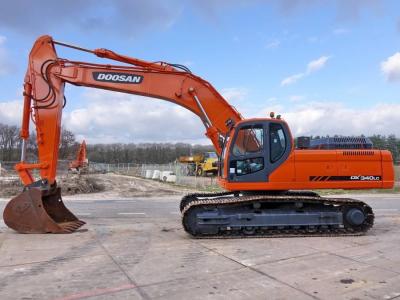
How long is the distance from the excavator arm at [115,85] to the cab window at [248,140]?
709 mm

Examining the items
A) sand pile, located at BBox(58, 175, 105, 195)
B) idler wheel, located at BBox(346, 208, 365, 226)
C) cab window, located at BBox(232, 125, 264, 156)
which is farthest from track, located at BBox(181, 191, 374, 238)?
sand pile, located at BBox(58, 175, 105, 195)

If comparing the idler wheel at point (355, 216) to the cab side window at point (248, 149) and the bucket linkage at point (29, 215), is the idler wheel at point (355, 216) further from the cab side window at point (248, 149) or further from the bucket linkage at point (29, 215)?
the bucket linkage at point (29, 215)

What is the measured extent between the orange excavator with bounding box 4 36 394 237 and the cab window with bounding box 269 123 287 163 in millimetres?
21

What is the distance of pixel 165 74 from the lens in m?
11.1

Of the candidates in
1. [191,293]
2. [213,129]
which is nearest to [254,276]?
[191,293]

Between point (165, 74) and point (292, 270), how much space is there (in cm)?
603

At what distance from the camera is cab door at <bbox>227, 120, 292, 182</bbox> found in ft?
32.3

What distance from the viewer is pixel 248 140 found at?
33.0 ft

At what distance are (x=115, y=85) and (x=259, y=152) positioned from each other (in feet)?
12.4

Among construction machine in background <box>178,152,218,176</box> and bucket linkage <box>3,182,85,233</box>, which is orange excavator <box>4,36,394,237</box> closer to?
bucket linkage <box>3,182,85,233</box>

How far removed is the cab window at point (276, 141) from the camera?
32.4ft

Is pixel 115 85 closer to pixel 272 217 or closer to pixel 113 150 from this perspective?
pixel 272 217

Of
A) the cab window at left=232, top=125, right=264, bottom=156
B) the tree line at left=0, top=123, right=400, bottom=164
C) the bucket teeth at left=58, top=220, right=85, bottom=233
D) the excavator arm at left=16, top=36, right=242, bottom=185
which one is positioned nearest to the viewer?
the cab window at left=232, top=125, right=264, bottom=156

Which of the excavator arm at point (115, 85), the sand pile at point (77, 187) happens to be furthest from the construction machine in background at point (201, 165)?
the excavator arm at point (115, 85)
